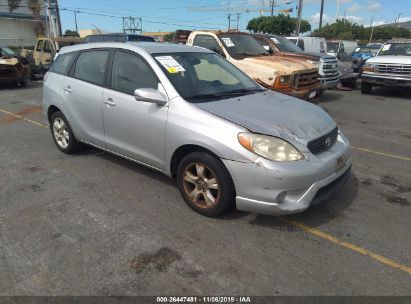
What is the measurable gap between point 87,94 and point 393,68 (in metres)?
10.2

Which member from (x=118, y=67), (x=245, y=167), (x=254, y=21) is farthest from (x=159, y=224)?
(x=254, y=21)

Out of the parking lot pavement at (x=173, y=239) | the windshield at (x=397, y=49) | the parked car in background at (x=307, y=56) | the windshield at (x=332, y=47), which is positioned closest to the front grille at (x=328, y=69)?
A: the parked car in background at (x=307, y=56)

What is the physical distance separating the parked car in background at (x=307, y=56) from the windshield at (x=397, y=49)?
232cm

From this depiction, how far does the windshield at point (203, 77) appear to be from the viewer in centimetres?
398

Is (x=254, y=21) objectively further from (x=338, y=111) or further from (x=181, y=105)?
(x=181, y=105)

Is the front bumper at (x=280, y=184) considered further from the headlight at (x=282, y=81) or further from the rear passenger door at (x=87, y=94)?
the headlight at (x=282, y=81)

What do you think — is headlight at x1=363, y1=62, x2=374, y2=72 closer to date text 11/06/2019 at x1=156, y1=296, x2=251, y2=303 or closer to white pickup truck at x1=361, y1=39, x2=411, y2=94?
white pickup truck at x1=361, y1=39, x2=411, y2=94

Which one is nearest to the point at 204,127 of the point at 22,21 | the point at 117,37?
the point at 117,37

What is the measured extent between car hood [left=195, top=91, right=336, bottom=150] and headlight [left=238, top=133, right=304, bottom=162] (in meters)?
0.06

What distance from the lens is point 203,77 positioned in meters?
4.36

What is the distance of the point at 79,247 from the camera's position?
319cm

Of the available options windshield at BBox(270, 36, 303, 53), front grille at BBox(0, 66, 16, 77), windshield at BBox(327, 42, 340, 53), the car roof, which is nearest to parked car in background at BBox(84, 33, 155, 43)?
front grille at BBox(0, 66, 16, 77)

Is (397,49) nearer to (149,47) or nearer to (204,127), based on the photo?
(149,47)

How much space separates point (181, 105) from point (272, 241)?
5.31ft
